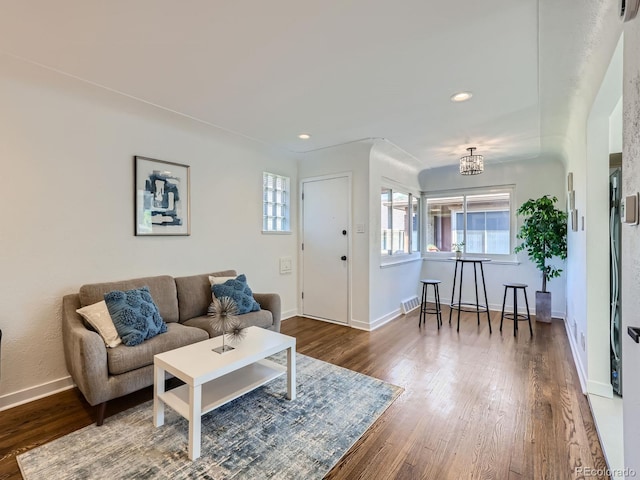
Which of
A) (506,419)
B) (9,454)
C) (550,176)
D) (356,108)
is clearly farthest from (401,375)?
(550,176)

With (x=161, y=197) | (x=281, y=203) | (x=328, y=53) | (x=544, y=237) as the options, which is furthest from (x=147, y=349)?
(x=544, y=237)

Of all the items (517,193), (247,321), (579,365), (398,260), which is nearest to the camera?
(579,365)

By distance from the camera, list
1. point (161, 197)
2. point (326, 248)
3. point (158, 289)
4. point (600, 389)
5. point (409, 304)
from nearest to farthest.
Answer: point (600, 389) < point (158, 289) < point (161, 197) < point (326, 248) < point (409, 304)

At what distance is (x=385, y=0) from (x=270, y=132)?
221cm

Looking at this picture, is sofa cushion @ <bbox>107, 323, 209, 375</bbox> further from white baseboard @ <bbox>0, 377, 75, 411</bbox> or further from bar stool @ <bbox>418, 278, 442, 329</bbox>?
bar stool @ <bbox>418, 278, 442, 329</bbox>

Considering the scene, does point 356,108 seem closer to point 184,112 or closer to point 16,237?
point 184,112

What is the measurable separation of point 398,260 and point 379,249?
0.73 metres

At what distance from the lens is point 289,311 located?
464 centimetres

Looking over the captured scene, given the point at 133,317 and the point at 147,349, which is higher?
the point at 133,317

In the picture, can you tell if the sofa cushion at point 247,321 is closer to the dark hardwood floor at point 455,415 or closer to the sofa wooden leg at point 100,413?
the dark hardwood floor at point 455,415

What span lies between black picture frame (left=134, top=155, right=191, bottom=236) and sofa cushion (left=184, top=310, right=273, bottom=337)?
0.98 metres

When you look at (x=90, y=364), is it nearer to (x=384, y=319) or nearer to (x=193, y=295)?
(x=193, y=295)

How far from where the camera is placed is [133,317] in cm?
231

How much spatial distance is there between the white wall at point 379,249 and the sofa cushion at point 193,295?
2.07 m
